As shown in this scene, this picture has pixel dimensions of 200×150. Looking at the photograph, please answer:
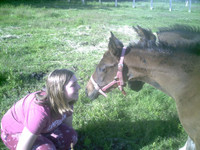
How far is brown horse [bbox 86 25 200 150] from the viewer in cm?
178

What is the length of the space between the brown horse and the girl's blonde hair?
565 millimetres

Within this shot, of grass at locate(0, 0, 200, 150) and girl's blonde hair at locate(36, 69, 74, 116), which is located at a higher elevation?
girl's blonde hair at locate(36, 69, 74, 116)

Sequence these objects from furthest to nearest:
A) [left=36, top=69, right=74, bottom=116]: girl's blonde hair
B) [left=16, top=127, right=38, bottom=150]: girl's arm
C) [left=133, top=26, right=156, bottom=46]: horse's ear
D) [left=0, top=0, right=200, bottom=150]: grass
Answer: [left=0, top=0, right=200, bottom=150]: grass < [left=133, top=26, right=156, bottom=46]: horse's ear < [left=36, top=69, right=74, bottom=116]: girl's blonde hair < [left=16, top=127, right=38, bottom=150]: girl's arm

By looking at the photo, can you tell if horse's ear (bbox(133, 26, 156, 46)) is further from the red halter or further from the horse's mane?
the red halter

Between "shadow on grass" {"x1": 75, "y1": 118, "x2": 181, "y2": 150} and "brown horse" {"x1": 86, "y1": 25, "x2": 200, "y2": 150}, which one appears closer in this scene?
"brown horse" {"x1": 86, "y1": 25, "x2": 200, "y2": 150}

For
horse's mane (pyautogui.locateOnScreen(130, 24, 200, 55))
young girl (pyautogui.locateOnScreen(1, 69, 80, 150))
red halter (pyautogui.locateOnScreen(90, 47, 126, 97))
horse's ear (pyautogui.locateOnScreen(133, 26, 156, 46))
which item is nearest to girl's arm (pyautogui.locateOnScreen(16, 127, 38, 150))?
young girl (pyautogui.locateOnScreen(1, 69, 80, 150))

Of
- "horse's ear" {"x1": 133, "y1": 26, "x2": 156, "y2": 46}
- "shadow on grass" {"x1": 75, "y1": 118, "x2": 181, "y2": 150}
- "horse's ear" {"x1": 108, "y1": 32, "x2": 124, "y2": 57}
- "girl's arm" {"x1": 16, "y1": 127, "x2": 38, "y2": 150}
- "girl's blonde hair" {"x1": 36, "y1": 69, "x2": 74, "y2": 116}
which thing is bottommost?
"shadow on grass" {"x1": 75, "y1": 118, "x2": 181, "y2": 150}

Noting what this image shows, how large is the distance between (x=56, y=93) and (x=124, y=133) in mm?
1341

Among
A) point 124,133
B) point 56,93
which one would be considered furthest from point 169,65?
point 124,133

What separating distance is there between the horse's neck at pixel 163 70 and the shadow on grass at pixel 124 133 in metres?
→ 0.96

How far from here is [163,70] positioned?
6.18 ft

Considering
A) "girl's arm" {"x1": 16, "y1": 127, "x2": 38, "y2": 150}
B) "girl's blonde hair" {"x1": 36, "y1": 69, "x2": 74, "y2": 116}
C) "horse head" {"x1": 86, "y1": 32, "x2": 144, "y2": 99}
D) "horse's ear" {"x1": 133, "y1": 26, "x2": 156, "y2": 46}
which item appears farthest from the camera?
"horse head" {"x1": 86, "y1": 32, "x2": 144, "y2": 99}

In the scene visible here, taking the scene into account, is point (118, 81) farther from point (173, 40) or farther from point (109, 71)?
point (173, 40)

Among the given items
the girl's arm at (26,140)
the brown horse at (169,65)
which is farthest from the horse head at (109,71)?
the girl's arm at (26,140)
